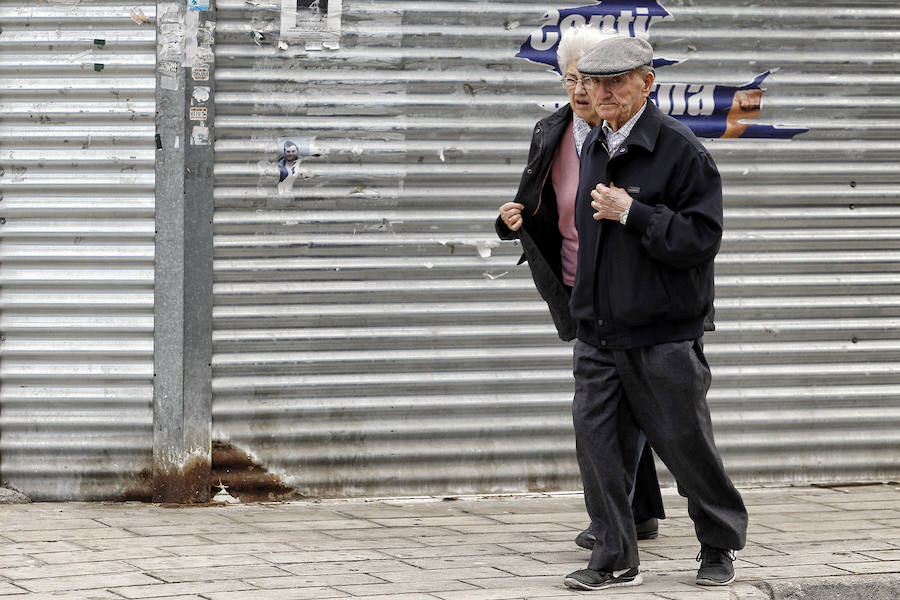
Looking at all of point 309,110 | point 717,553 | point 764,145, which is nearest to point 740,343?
point 764,145

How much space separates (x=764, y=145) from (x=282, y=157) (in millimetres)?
2446

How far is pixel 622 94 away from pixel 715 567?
179 cm

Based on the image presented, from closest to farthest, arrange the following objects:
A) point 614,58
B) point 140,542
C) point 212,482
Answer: point 614,58 → point 140,542 → point 212,482

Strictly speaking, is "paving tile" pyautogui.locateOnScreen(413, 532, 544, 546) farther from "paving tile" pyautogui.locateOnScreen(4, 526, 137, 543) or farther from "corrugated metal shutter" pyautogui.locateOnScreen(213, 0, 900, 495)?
"paving tile" pyautogui.locateOnScreen(4, 526, 137, 543)

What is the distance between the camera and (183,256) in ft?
20.8

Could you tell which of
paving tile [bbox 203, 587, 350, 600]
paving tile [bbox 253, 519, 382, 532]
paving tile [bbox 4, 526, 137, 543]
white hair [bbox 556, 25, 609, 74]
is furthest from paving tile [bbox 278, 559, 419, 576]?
white hair [bbox 556, 25, 609, 74]

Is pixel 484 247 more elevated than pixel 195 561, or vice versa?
pixel 484 247

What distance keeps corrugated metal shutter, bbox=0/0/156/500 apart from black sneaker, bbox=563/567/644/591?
2.35 m

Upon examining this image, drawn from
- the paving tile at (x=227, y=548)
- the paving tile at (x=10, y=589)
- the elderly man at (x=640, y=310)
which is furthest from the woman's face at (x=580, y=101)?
the paving tile at (x=10, y=589)

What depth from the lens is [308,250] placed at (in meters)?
6.50

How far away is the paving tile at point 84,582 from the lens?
4805mm

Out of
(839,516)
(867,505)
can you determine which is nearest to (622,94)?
(839,516)

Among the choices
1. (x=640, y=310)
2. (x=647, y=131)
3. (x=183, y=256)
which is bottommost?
(x=640, y=310)

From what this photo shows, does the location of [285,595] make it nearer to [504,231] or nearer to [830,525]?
[504,231]
